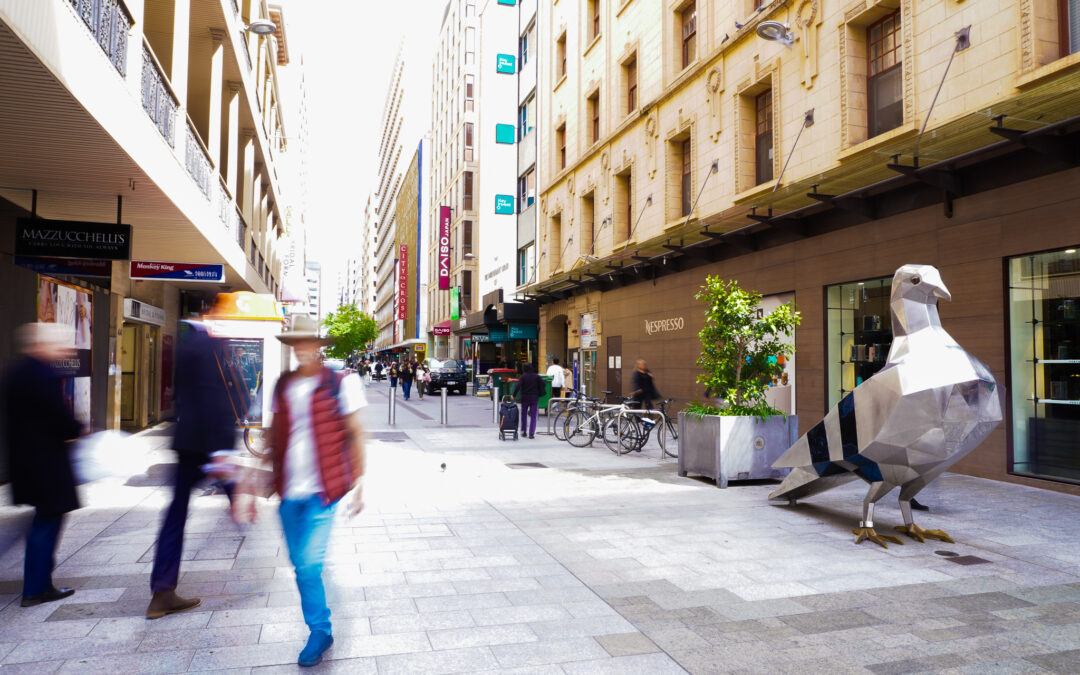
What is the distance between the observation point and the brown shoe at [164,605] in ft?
14.5

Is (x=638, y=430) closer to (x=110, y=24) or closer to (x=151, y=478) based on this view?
(x=151, y=478)

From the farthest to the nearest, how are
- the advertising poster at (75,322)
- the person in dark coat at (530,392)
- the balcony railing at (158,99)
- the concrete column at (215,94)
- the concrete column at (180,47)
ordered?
1. the person in dark coat at (530,392)
2. the concrete column at (215,94)
3. the concrete column at (180,47)
4. the advertising poster at (75,322)
5. the balcony railing at (158,99)

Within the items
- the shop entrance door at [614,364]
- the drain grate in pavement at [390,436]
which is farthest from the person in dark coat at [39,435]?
the shop entrance door at [614,364]

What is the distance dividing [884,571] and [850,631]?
150 cm

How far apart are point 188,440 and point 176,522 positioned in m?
0.50

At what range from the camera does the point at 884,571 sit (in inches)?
218

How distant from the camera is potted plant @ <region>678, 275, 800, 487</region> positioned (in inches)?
376

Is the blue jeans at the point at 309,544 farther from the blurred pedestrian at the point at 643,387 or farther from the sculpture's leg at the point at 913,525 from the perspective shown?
the blurred pedestrian at the point at 643,387

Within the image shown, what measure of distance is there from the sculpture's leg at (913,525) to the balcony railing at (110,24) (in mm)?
8679

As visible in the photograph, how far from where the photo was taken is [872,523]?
6488 millimetres

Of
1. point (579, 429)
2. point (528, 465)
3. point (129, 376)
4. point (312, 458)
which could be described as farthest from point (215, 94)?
point (312, 458)

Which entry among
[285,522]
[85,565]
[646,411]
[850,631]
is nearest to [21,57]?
[85,565]

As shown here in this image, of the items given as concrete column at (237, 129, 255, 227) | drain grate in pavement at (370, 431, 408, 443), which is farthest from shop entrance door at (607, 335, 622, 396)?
concrete column at (237, 129, 255, 227)

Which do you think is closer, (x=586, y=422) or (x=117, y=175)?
(x=117, y=175)
